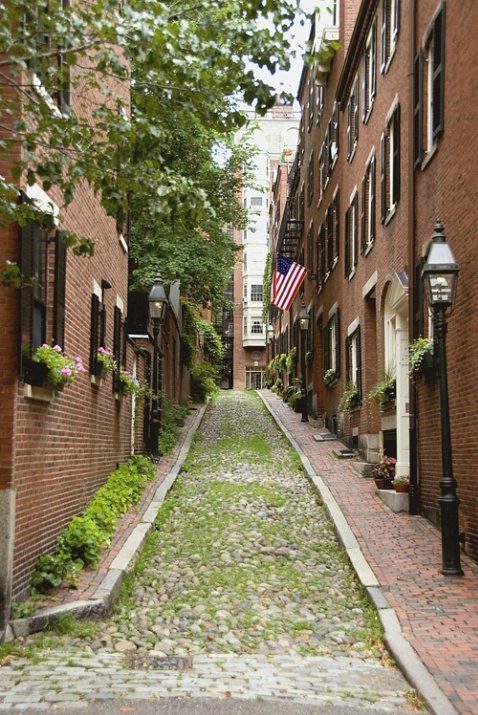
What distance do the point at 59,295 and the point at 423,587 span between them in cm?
497

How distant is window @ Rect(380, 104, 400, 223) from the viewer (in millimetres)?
14367

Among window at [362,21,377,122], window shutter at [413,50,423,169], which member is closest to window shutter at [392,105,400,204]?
window shutter at [413,50,423,169]

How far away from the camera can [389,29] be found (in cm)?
1581

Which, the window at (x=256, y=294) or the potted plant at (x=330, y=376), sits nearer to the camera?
the potted plant at (x=330, y=376)

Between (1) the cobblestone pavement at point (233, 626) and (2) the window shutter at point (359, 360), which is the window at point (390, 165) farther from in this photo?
(1) the cobblestone pavement at point (233, 626)

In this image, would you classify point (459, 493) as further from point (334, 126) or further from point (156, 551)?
point (334, 126)

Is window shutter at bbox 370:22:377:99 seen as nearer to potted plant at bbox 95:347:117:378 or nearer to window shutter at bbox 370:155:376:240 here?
window shutter at bbox 370:155:376:240

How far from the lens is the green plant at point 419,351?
455 inches

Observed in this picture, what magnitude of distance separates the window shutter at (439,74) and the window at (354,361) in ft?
24.5

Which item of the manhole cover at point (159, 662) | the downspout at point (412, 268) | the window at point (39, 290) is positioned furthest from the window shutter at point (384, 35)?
the manhole cover at point (159, 662)

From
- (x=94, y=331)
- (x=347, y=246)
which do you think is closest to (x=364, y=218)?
(x=347, y=246)

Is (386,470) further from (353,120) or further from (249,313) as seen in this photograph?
(249,313)

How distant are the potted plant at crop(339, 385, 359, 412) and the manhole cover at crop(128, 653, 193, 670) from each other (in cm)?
1212

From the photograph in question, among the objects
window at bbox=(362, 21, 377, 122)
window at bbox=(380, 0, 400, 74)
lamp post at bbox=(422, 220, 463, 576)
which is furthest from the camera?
window at bbox=(362, 21, 377, 122)
